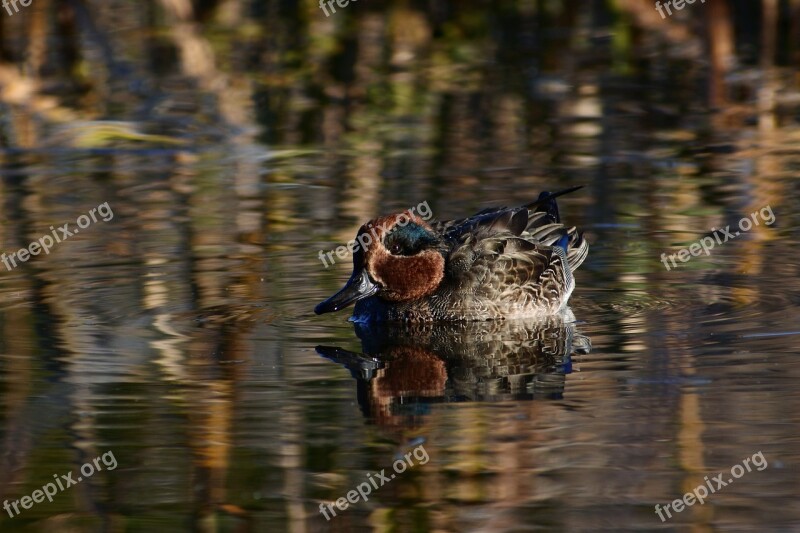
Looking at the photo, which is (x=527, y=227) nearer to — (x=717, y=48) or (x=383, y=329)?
(x=383, y=329)

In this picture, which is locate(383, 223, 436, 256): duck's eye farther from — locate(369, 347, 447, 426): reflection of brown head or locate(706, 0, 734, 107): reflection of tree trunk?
locate(706, 0, 734, 107): reflection of tree trunk

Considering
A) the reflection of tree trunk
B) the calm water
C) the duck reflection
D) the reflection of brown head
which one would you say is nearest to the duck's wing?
the calm water

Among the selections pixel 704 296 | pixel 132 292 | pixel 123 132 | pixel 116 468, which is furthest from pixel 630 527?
pixel 123 132

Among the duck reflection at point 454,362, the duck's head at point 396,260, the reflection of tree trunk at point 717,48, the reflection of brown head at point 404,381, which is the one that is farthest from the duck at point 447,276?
the reflection of tree trunk at point 717,48

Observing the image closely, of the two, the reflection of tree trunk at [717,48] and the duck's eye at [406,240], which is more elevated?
the reflection of tree trunk at [717,48]

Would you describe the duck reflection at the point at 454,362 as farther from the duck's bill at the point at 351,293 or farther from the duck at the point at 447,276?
the duck's bill at the point at 351,293

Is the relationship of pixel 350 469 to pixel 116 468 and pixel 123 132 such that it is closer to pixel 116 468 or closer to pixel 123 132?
pixel 116 468

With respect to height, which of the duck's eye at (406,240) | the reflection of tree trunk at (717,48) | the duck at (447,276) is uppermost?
the reflection of tree trunk at (717,48)

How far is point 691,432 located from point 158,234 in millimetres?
5639

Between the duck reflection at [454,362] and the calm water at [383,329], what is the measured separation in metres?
0.03

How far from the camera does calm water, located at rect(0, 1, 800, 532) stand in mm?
6188

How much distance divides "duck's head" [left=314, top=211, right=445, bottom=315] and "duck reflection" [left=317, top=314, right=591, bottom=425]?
216 mm

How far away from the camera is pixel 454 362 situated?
27.3 ft

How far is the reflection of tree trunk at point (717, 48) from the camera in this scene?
A: 16.8 meters
